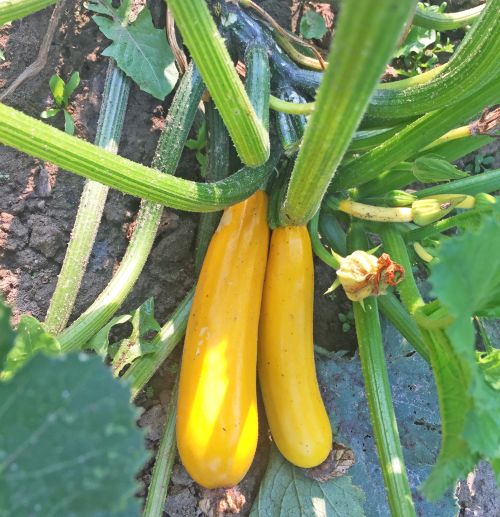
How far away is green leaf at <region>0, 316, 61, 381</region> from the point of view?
4.88ft

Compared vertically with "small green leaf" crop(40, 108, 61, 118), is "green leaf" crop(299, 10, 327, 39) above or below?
above

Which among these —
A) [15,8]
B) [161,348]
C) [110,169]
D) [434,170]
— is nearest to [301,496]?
[161,348]

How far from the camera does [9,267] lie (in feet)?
6.88

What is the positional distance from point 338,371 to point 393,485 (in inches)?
23.4

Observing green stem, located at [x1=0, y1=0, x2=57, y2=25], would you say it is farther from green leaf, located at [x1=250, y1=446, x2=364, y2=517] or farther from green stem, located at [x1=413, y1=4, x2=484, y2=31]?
green leaf, located at [x1=250, y1=446, x2=364, y2=517]


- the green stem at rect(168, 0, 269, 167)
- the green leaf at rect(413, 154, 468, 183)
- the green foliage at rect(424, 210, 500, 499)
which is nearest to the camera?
the green foliage at rect(424, 210, 500, 499)

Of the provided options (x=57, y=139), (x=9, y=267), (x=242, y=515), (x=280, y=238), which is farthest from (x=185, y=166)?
(x=242, y=515)

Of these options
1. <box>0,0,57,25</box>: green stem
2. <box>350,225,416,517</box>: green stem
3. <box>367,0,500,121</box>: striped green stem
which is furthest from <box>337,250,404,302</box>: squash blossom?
<box>0,0,57,25</box>: green stem

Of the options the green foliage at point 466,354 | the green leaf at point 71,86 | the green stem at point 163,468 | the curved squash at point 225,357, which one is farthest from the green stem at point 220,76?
the green stem at point 163,468

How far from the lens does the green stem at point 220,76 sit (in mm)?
1334

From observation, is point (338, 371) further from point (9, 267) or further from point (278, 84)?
point (9, 267)

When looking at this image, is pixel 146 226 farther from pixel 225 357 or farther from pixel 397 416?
pixel 397 416

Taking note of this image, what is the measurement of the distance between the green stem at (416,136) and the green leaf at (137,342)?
802mm

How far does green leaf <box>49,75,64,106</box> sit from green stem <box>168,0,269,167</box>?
2.63 ft
